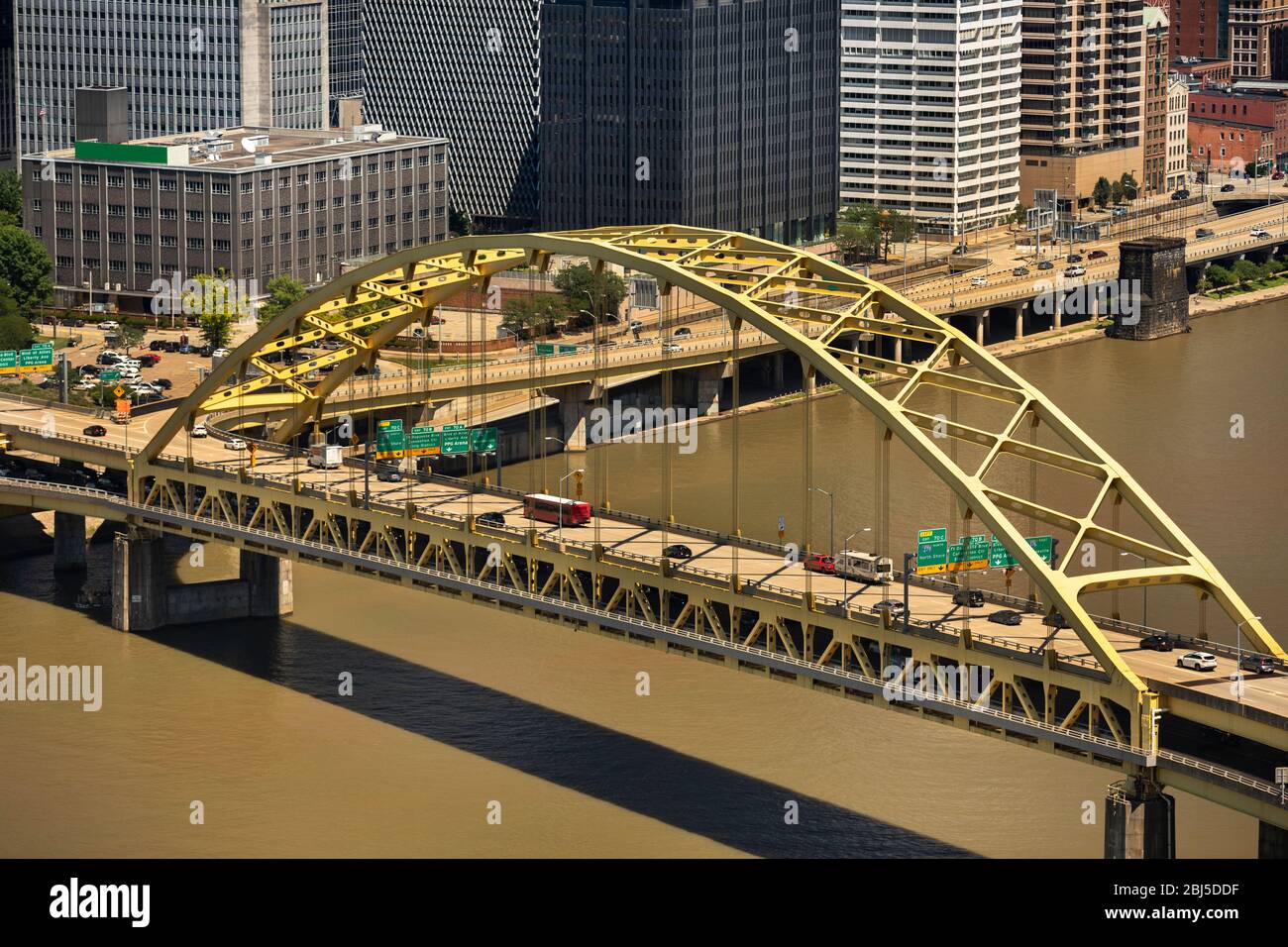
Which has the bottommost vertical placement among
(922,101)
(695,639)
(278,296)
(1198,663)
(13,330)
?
(695,639)

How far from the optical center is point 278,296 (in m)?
125

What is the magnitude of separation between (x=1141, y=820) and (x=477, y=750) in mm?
17335

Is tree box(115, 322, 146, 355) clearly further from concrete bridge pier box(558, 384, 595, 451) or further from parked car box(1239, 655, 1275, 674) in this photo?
parked car box(1239, 655, 1275, 674)

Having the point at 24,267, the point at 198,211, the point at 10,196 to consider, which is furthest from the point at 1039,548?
the point at 10,196

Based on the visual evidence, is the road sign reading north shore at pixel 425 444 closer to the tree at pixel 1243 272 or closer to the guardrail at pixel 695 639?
the guardrail at pixel 695 639

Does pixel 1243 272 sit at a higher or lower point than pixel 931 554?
lower

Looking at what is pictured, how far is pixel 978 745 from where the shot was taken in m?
70.2

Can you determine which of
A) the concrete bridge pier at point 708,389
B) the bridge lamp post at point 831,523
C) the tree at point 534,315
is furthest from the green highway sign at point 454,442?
the tree at point 534,315

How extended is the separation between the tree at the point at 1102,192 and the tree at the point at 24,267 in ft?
216

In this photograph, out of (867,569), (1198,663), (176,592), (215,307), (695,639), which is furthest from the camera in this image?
(215,307)

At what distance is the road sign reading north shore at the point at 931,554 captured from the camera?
69438 mm

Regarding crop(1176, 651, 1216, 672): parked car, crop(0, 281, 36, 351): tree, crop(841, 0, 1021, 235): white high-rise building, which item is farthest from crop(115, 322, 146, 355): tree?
crop(1176, 651, 1216, 672): parked car

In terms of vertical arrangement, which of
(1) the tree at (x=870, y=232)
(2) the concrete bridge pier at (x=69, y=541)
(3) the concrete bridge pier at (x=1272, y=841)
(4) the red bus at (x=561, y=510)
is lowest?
(3) the concrete bridge pier at (x=1272, y=841)

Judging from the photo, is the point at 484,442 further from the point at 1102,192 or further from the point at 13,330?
the point at 1102,192
